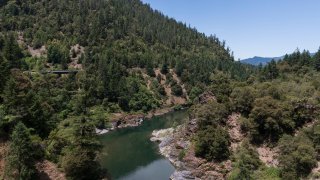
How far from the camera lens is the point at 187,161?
79812 mm

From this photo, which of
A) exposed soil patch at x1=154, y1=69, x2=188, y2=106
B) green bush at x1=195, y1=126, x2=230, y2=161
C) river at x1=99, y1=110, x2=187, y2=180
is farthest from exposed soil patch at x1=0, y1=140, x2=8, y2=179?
exposed soil patch at x1=154, y1=69, x2=188, y2=106

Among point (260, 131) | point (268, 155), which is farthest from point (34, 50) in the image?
point (268, 155)

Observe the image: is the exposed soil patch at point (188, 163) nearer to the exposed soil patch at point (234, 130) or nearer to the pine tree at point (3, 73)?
the exposed soil patch at point (234, 130)

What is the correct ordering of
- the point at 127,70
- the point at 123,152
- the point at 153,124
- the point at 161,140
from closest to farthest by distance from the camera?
the point at 123,152 → the point at 161,140 → the point at 153,124 → the point at 127,70

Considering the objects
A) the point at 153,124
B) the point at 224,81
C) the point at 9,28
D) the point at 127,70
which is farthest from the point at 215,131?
the point at 9,28

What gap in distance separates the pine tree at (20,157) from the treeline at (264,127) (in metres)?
35.9

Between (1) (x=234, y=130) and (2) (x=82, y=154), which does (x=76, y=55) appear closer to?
(1) (x=234, y=130)

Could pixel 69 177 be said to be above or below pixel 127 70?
below

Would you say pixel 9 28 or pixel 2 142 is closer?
pixel 2 142

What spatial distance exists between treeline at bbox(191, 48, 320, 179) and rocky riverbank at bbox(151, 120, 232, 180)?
2.00 meters

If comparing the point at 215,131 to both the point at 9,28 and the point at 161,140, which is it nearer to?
the point at 161,140

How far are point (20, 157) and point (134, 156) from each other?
4531cm

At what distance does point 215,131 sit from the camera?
3093 inches

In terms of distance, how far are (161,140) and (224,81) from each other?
28007 mm
